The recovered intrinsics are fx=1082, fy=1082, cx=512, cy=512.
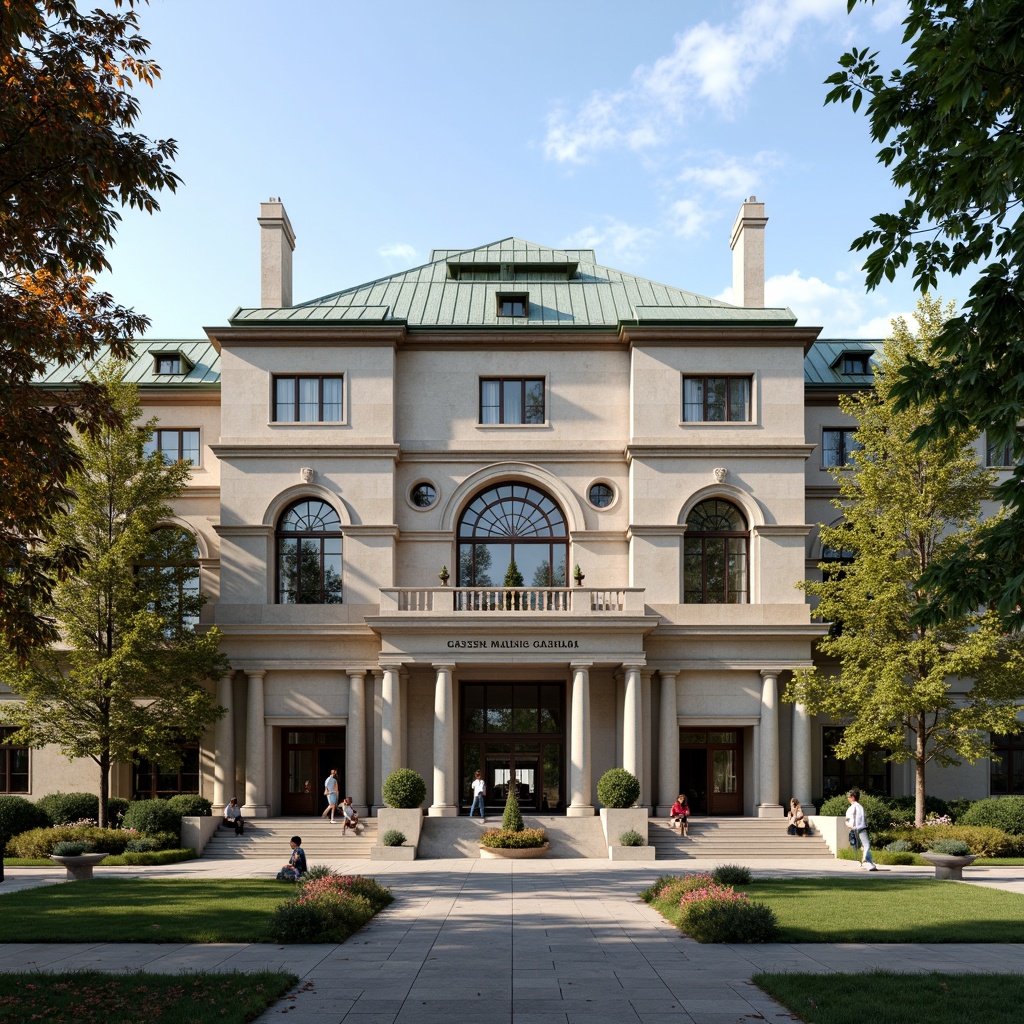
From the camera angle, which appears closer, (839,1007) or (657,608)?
(839,1007)

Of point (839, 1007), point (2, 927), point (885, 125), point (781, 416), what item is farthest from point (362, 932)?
point (781, 416)

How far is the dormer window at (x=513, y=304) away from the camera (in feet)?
136

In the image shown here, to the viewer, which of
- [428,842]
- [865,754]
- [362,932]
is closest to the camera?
[362,932]

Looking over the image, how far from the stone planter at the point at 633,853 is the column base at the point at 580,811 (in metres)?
2.26

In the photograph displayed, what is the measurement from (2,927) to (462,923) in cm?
819

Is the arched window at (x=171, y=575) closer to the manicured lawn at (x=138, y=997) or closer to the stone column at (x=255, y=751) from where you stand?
the stone column at (x=255, y=751)

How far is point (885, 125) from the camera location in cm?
1167

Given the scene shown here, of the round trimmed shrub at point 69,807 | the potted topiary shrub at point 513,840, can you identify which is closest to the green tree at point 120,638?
the round trimmed shrub at point 69,807

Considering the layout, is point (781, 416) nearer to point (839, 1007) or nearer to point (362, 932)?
point (362, 932)

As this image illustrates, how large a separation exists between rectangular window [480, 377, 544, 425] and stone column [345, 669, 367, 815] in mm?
10591

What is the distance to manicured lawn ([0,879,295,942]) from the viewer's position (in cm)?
1830

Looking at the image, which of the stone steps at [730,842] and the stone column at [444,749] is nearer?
the stone steps at [730,842]

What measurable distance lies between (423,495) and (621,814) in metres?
13.7

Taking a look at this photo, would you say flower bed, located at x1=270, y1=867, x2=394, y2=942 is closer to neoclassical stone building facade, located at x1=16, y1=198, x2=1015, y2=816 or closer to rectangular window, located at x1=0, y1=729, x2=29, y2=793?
neoclassical stone building facade, located at x1=16, y1=198, x2=1015, y2=816
